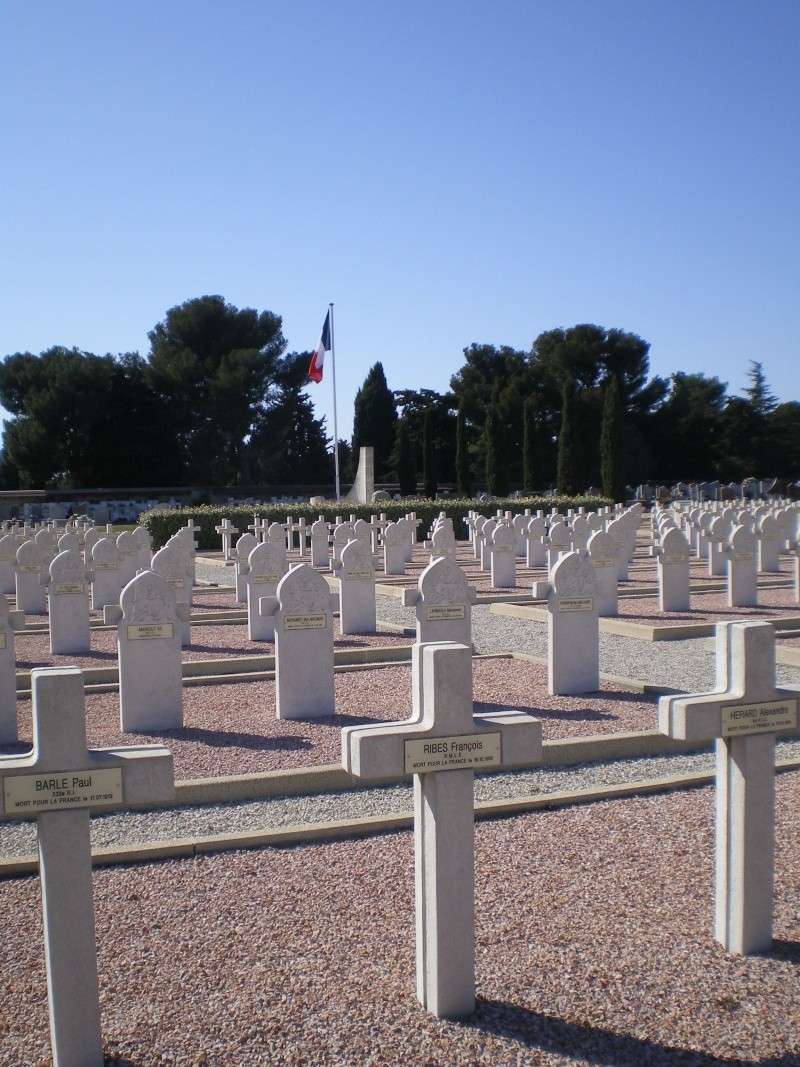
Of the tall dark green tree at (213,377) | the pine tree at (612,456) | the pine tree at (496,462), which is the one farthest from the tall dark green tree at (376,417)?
the pine tree at (612,456)

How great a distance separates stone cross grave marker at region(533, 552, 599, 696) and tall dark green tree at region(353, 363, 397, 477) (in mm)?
53518

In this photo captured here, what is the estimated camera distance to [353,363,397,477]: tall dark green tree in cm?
6216

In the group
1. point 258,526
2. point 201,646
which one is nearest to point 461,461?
point 258,526

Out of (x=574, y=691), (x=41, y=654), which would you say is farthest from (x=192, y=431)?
(x=574, y=691)

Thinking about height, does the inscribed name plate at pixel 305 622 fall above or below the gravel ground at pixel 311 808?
above

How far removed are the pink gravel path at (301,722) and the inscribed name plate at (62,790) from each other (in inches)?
129

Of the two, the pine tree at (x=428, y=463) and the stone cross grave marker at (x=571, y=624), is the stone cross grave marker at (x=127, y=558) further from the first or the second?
the pine tree at (x=428, y=463)

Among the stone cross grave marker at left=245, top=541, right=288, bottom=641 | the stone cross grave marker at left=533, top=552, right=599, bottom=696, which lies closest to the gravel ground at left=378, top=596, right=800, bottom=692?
the stone cross grave marker at left=533, top=552, right=599, bottom=696

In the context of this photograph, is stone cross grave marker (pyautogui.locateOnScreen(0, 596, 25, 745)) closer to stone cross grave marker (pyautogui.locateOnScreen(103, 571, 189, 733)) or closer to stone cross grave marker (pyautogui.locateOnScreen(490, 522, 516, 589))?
stone cross grave marker (pyautogui.locateOnScreen(103, 571, 189, 733))

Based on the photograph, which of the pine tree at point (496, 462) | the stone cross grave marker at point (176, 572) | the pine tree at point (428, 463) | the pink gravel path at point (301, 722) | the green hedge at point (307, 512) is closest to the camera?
the pink gravel path at point (301, 722)

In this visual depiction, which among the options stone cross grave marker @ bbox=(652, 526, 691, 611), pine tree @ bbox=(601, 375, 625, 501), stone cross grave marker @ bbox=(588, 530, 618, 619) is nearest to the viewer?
stone cross grave marker @ bbox=(588, 530, 618, 619)

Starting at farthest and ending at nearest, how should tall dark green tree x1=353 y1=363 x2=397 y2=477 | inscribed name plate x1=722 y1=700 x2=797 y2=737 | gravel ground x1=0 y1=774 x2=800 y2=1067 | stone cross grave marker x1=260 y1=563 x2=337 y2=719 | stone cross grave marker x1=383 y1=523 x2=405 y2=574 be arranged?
1. tall dark green tree x1=353 y1=363 x2=397 y2=477
2. stone cross grave marker x1=383 y1=523 x2=405 y2=574
3. stone cross grave marker x1=260 y1=563 x2=337 y2=719
4. inscribed name plate x1=722 y1=700 x2=797 y2=737
5. gravel ground x1=0 y1=774 x2=800 y2=1067

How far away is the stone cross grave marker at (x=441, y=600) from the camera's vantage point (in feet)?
27.2

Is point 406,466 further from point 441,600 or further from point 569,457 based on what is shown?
point 441,600
